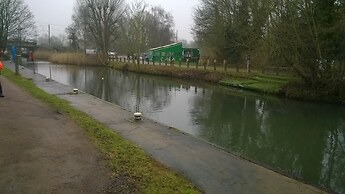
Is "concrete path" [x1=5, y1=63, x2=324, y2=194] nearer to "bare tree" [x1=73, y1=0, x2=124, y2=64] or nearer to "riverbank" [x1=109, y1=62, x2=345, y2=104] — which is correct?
"riverbank" [x1=109, y1=62, x2=345, y2=104]

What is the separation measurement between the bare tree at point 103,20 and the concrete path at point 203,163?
40.8 m

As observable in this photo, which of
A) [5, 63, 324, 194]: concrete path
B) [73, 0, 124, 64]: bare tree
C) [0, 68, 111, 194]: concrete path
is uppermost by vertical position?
[73, 0, 124, 64]: bare tree

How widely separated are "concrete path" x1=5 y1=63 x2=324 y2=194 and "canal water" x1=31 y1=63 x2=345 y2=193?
2.90ft

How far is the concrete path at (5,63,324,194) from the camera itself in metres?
6.34

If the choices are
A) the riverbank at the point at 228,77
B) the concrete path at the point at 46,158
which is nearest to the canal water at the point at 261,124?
the riverbank at the point at 228,77

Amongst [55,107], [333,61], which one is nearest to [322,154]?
[55,107]

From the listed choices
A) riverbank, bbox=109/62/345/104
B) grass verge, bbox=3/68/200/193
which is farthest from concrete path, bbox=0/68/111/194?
riverbank, bbox=109/62/345/104

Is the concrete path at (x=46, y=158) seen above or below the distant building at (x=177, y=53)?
below

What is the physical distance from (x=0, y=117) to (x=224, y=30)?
28031mm

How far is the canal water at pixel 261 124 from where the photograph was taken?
9469 mm

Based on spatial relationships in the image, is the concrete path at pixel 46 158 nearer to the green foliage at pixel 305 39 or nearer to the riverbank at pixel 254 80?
the green foliage at pixel 305 39

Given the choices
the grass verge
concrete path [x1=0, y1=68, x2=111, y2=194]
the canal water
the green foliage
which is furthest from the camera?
the green foliage

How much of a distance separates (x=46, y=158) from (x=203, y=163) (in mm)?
3217

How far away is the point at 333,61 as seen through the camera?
758 inches
